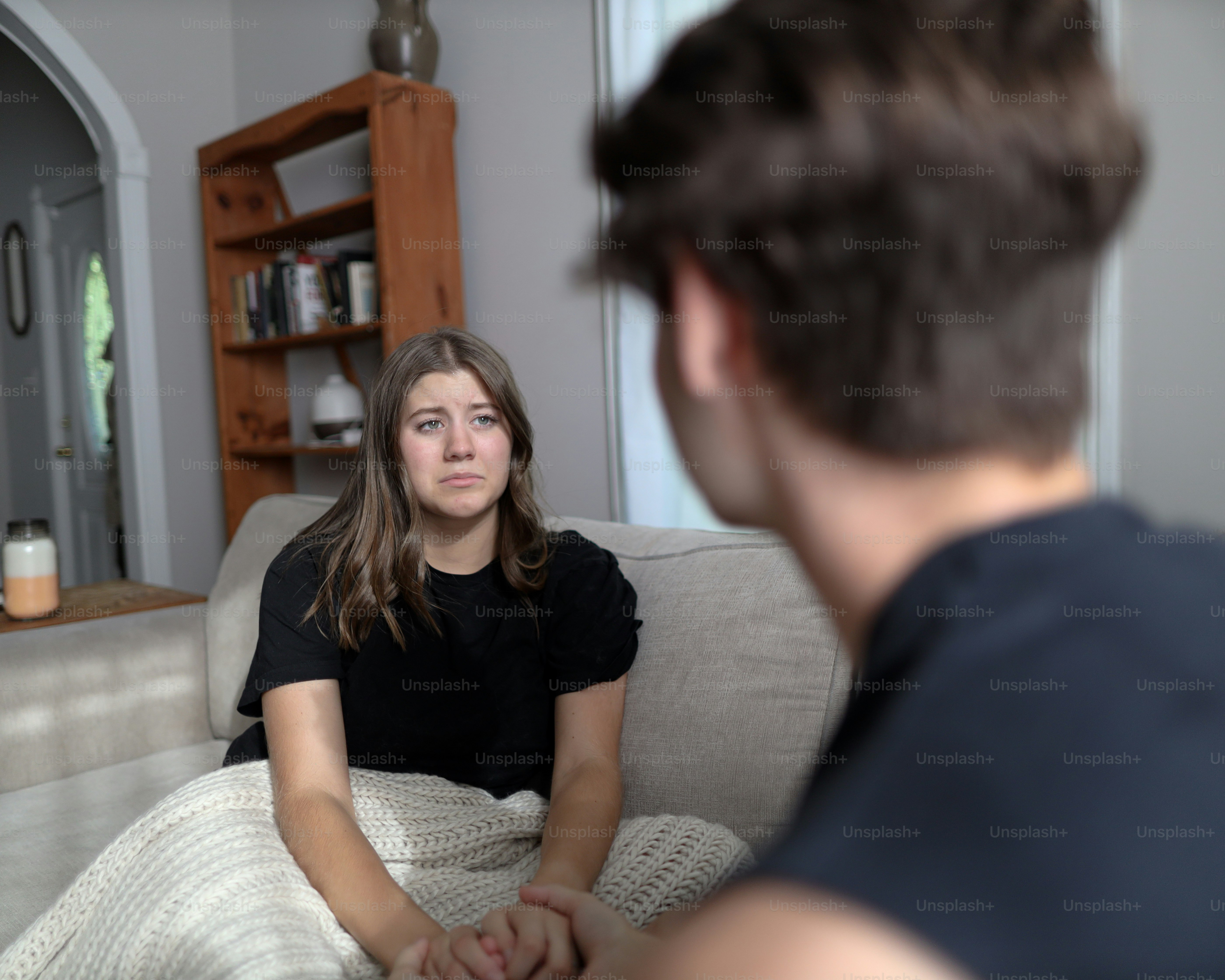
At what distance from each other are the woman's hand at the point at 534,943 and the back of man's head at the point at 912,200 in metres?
0.62

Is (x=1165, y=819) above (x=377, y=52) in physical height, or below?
below

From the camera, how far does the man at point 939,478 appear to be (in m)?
0.31

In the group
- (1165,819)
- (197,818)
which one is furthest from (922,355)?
(197,818)

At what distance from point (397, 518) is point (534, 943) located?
687 millimetres

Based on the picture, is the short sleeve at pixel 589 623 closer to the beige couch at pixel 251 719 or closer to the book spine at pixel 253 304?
the beige couch at pixel 251 719

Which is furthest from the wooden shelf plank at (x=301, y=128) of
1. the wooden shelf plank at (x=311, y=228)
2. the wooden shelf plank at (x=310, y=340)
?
the wooden shelf plank at (x=310, y=340)

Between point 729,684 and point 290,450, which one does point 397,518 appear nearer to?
point 729,684

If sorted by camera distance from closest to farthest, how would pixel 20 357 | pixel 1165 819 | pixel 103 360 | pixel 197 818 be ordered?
1. pixel 1165 819
2. pixel 197 818
3. pixel 103 360
4. pixel 20 357

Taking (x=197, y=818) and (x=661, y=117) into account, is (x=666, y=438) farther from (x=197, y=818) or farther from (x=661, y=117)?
(x=661, y=117)

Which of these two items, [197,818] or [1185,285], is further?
[1185,285]

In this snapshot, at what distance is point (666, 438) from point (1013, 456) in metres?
1.99

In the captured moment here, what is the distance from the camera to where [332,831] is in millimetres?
1064

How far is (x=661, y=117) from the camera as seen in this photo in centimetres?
41

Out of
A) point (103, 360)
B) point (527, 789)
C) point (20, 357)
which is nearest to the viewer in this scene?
point (527, 789)
